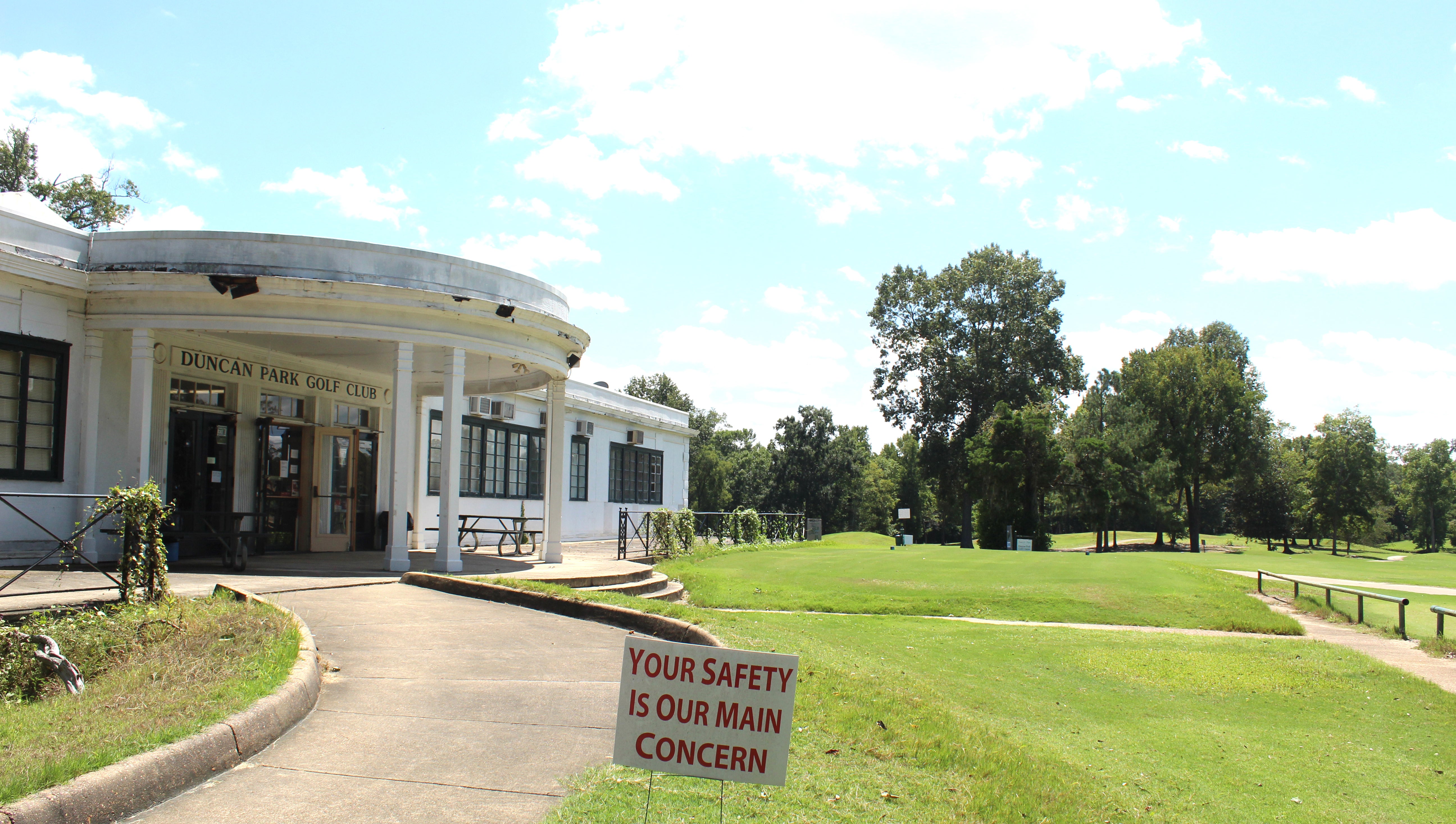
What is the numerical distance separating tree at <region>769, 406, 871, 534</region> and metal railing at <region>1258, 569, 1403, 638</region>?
48.3m

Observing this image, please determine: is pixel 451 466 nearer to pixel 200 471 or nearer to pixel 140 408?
pixel 140 408

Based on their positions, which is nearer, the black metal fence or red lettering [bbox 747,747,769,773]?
red lettering [bbox 747,747,769,773]

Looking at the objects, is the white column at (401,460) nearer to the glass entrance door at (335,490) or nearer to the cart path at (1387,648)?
the glass entrance door at (335,490)

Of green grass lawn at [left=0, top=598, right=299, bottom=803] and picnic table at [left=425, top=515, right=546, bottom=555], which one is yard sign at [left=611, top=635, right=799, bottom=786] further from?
picnic table at [left=425, top=515, right=546, bottom=555]

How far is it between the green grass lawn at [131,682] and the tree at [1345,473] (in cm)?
6835

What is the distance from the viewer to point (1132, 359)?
6631 centimetres

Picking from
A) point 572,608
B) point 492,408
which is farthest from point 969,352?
point 572,608

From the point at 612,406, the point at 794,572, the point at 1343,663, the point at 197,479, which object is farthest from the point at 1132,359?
the point at 197,479

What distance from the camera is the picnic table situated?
17.8m

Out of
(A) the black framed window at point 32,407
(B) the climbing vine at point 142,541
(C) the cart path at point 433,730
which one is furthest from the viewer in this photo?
(A) the black framed window at point 32,407

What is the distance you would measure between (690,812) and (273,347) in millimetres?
14288

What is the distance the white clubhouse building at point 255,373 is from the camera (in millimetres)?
12609

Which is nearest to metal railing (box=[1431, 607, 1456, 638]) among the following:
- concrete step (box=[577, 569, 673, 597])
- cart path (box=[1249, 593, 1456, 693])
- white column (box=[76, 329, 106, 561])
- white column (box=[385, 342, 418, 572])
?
cart path (box=[1249, 593, 1456, 693])

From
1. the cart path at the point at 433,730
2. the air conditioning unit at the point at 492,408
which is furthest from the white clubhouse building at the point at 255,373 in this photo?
the cart path at the point at 433,730
